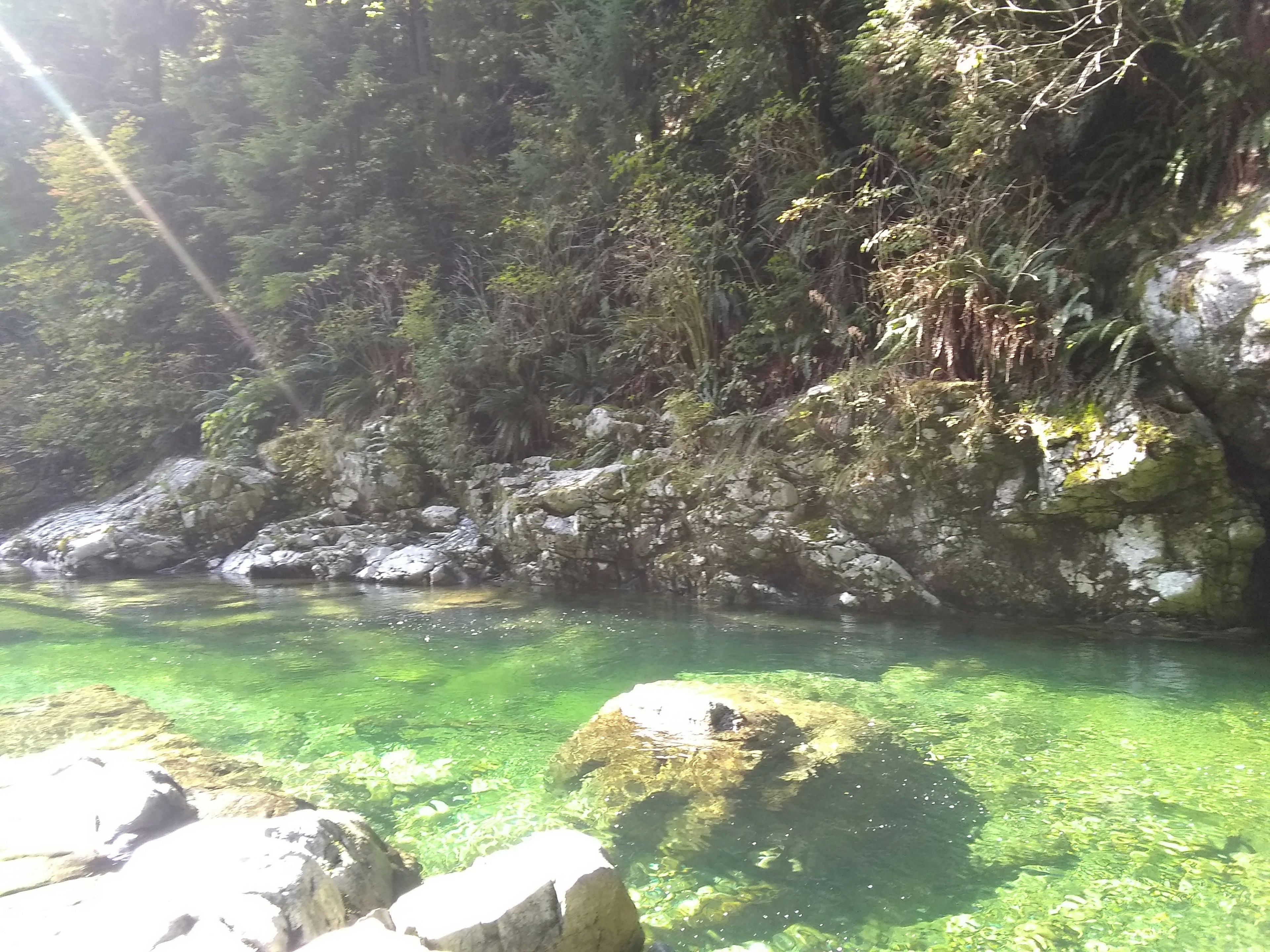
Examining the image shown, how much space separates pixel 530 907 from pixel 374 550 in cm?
835

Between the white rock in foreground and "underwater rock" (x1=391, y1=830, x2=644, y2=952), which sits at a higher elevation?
the white rock in foreground

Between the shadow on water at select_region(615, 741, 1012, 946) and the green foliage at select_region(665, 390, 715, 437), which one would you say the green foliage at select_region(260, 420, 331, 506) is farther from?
the shadow on water at select_region(615, 741, 1012, 946)

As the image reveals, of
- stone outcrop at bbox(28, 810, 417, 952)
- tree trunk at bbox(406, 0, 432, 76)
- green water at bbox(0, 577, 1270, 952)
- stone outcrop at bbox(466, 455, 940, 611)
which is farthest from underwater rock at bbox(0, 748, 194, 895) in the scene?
tree trunk at bbox(406, 0, 432, 76)

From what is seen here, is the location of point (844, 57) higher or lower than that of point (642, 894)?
higher

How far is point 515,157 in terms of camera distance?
11.4 metres

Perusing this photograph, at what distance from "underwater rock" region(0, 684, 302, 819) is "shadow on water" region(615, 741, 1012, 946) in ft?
5.56

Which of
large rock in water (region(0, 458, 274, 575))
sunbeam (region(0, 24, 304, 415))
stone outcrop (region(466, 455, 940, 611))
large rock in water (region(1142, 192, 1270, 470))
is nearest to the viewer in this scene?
large rock in water (region(1142, 192, 1270, 470))

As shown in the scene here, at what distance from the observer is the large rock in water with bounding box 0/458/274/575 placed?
1108 centimetres

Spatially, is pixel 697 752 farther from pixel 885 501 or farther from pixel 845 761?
pixel 885 501

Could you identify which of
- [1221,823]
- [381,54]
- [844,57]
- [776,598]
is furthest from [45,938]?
[381,54]

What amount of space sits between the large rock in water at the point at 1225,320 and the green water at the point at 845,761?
1.65 metres

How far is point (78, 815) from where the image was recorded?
9.62ft

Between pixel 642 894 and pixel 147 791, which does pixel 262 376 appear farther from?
pixel 642 894

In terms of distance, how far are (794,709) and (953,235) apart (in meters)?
4.55
